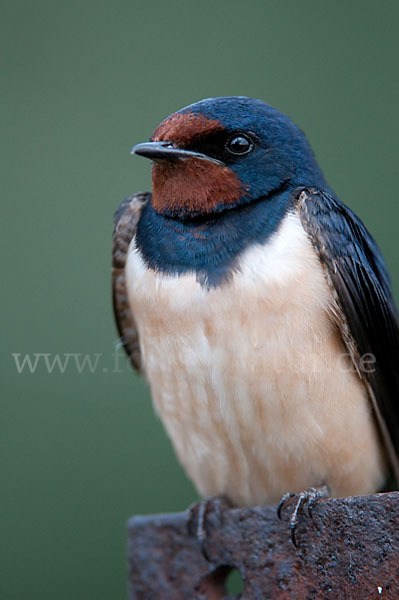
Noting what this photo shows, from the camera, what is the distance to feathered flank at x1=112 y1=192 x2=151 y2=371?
4.75 ft

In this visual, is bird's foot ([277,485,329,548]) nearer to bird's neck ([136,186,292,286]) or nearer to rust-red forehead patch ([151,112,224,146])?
bird's neck ([136,186,292,286])

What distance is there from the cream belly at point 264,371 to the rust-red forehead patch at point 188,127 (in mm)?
168

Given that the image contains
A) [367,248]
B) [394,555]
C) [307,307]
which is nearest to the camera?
[394,555]

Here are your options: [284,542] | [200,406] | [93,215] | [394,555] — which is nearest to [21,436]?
[93,215]

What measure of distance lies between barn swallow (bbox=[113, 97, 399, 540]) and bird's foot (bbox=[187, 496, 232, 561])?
0.26ft

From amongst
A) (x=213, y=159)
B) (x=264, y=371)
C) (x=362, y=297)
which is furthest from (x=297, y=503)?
(x=213, y=159)

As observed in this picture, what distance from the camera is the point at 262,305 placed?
3.96 feet

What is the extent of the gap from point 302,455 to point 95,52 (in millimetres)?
1179

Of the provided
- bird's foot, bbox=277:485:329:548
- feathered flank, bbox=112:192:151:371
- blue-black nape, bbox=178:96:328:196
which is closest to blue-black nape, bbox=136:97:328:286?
blue-black nape, bbox=178:96:328:196

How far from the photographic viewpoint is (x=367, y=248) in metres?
1.37

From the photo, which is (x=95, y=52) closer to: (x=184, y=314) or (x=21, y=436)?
(x=21, y=436)

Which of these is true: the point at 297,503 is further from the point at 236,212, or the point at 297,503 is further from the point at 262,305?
the point at 236,212

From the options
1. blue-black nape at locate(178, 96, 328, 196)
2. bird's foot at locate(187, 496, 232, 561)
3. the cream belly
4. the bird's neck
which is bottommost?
bird's foot at locate(187, 496, 232, 561)

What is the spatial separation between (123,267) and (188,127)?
0.33m
